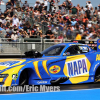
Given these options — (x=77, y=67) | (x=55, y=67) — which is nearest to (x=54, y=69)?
(x=55, y=67)

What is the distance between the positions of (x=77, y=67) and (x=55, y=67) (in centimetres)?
86

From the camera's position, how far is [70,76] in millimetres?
7480

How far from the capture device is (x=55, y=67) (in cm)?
716

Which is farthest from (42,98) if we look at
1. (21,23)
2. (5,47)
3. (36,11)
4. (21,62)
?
(36,11)

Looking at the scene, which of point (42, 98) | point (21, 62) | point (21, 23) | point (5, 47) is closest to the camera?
point (42, 98)

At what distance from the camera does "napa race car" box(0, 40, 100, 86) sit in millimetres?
6374

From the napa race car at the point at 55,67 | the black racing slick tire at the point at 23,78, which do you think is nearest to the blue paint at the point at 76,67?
the napa race car at the point at 55,67

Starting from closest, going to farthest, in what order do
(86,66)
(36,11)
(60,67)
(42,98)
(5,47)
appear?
(42,98)
(60,67)
(86,66)
(5,47)
(36,11)

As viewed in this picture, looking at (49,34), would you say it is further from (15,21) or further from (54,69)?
(54,69)

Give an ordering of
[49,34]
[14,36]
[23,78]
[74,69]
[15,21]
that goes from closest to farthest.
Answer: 1. [23,78]
2. [74,69]
3. [14,36]
4. [49,34]
5. [15,21]

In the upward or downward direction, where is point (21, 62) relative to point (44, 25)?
downward

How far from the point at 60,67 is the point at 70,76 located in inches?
18.3

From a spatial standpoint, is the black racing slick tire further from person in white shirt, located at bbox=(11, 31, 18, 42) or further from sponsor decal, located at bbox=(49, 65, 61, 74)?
person in white shirt, located at bbox=(11, 31, 18, 42)

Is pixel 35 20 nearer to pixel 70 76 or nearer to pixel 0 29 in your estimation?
pixel 0 29
